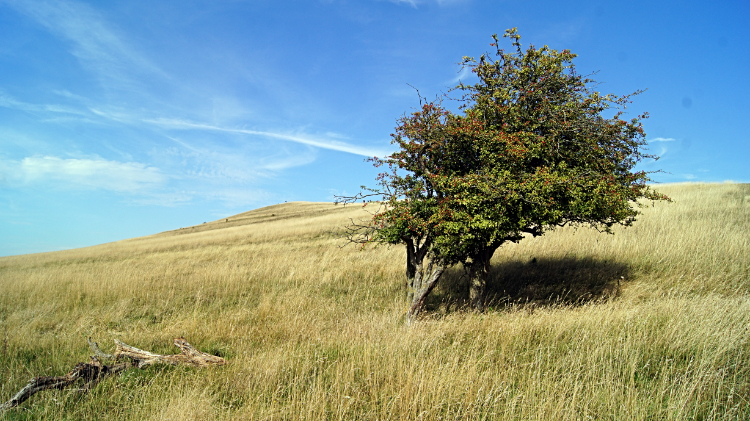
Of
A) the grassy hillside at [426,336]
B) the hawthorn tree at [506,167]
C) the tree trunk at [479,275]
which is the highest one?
the hawthorn tree at [506,167]

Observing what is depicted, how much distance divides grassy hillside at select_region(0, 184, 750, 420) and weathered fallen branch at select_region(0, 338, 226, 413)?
21 centimetres

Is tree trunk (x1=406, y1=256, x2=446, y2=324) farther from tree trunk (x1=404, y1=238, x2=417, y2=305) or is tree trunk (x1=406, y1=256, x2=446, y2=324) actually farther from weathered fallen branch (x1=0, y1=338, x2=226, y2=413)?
weathered fallen branch (x1=0, y1=338, x2=226, y2=413)

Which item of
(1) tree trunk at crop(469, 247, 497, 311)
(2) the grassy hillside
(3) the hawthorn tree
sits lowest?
(2) the grassy hillside

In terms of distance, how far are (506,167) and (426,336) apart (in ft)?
14.1

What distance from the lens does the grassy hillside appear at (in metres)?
4.84

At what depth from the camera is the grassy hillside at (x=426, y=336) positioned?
4840 millimetres

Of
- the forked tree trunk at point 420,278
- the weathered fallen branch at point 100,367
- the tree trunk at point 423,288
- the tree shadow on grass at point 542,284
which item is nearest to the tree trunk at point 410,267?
the forked tree trunk at point 420,278

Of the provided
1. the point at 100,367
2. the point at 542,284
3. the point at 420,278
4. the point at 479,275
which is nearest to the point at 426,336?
the point at 420,278

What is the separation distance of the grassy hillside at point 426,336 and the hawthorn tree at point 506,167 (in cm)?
194

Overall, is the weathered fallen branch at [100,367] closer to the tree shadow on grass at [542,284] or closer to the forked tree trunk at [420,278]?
the forked tree trunk at [420,278]

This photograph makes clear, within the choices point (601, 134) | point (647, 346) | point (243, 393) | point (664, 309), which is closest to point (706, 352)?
point (647, 346)

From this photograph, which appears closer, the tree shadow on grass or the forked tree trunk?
the forked tree trunk

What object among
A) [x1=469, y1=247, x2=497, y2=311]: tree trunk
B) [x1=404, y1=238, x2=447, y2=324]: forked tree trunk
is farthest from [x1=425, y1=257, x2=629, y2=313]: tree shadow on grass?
[x1=404, y1=238, x2=447, y2=324]: forked tree trunk

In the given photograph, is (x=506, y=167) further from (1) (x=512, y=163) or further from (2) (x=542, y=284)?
(2) (x=542, y=284)
